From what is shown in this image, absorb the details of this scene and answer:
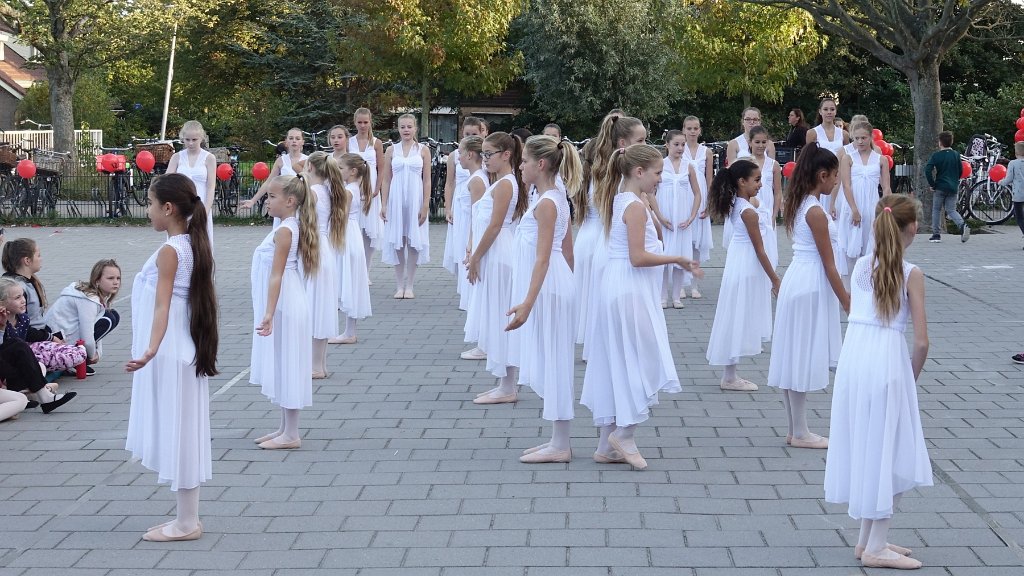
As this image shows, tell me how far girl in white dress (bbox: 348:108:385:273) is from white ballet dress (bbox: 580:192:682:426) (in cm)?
606

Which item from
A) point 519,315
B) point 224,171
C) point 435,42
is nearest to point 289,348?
point 519,315

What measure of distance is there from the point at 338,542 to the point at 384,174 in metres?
7.99

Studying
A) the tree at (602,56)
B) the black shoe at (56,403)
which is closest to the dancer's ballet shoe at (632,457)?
the black shoe at (56,403)

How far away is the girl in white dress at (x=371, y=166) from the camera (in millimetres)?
12586

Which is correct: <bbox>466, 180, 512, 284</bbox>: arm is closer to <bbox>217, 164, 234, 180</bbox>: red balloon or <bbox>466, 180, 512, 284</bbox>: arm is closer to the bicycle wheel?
<bbox>217, 164, 234, 180</bbox>: red balloon

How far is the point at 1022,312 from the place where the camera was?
1198cm

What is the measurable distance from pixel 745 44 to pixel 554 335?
31.6m

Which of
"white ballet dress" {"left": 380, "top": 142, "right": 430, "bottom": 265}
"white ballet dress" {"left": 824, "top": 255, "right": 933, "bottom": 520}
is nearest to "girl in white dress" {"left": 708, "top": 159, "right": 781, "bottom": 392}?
"white ballet dress" {"left": 824, "top": 255, "right": 933, "bottom": 520}

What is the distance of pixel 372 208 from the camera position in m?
12.7

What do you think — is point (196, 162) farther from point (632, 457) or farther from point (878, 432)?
point (878, 432)

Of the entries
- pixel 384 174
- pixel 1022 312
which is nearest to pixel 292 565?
pixel 384 174

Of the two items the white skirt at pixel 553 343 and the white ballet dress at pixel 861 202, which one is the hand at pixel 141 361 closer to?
the white skirt at pixel 553 343

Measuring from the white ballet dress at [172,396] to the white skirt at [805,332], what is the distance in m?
3.36

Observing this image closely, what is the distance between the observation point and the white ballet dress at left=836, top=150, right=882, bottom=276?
1227cm
